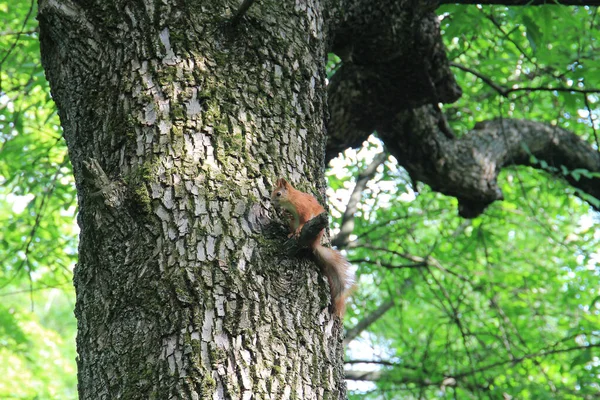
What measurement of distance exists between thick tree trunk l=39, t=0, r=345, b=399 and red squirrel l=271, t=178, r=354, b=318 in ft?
0.13

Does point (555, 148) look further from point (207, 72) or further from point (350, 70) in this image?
point (207, 72)

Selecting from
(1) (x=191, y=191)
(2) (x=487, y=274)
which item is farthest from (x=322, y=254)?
(2) (x=487, y=274)

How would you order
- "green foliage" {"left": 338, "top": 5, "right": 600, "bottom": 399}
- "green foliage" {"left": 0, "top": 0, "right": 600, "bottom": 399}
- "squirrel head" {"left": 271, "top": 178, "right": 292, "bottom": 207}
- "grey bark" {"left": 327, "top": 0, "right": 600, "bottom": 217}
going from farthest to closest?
1. "green foliage" {"left": 338, "top": 5, "right": 600, "bottom": 399}
2. "green foliage" {"left": 0, "top": 0, "right": 600, "bottom": 399}
3. "grey bark" {"left": 327, "top": 0, "right": 600, "bottom": 217}
4. "squirrel head" {"left": 271, "top": 178, "right": 292, "bottom": 207}

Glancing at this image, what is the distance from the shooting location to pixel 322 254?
186 cm

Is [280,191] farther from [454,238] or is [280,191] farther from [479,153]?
[454,238]

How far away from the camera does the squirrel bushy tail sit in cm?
186

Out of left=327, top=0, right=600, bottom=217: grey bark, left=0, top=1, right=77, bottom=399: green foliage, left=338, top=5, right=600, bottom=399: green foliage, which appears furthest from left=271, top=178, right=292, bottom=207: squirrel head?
left=338, top=5, right=600, bottom=399: green foliage

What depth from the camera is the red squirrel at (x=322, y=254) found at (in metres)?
1.85

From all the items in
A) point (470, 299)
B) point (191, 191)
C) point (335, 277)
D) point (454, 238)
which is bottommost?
point (335, 277)

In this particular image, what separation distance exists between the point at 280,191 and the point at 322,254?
0.72ft

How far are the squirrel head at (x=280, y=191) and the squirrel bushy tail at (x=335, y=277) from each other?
17cm

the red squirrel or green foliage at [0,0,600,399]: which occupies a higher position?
green foliage at [0,0,600,399]

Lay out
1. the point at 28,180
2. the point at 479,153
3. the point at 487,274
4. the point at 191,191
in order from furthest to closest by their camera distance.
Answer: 1. the point at 487,274
2. the point at 28,180
3. the point at 479,153
4. the point at 191,191

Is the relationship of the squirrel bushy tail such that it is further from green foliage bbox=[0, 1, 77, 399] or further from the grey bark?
green foliage bbox=[0, 1, 77, 399]
